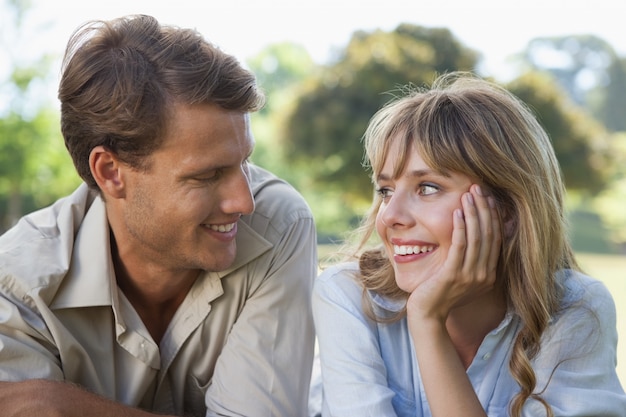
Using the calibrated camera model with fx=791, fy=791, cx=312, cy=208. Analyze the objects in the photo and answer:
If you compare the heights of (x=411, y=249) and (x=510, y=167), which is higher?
(x=510, y=167)

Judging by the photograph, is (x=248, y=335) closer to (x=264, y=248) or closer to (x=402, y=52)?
(x=264, y=248)

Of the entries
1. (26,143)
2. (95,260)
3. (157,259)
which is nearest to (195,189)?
(157,259)

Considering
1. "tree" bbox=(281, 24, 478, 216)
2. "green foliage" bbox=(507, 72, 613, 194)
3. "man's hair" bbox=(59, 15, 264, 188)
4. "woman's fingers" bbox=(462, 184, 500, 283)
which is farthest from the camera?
"tree" bbox=(281, 24, 478, 216)

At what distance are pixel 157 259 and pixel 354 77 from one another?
24.7ft

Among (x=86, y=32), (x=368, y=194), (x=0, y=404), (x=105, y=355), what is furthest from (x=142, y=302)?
(x=368, y=194)

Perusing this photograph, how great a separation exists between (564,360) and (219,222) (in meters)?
1.17

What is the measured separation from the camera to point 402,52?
10000mm

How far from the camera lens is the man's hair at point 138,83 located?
2.59 metres

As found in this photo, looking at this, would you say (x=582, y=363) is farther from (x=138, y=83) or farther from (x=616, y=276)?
(x=616, y=276)

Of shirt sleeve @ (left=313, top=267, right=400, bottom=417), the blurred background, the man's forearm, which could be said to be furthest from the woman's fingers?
the blurred background

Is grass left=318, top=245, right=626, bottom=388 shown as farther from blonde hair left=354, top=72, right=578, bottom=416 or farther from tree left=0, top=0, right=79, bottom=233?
blonde hair left=354, top=72, right=578, bottom=416

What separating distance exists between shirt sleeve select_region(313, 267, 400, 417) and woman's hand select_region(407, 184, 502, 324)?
7.8 inches

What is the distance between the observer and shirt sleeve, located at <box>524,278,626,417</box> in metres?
2.29

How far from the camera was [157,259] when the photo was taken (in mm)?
2748
